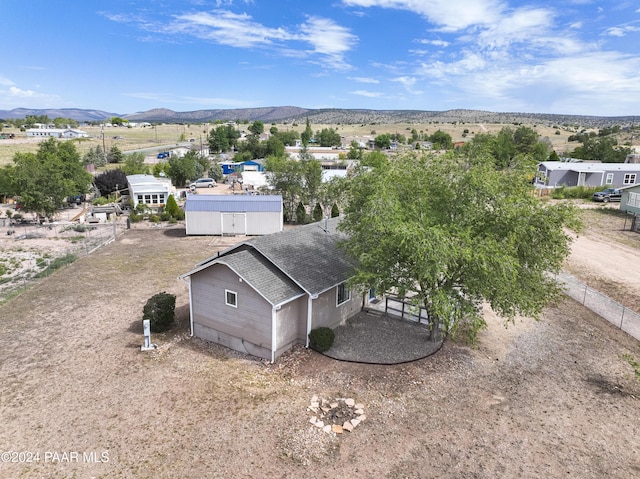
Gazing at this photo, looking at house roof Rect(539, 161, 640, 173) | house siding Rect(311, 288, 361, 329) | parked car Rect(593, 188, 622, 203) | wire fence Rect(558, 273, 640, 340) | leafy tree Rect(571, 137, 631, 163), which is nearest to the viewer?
house siding Rect(311, 288, 361, 329)

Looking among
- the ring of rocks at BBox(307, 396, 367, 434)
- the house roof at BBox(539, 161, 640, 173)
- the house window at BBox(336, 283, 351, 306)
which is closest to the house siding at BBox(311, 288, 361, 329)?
the house window at BBox(336, 283, 351, 306)

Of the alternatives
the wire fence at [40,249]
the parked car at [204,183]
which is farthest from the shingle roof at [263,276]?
the parked car at [204,183]

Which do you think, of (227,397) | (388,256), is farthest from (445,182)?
(227,397)

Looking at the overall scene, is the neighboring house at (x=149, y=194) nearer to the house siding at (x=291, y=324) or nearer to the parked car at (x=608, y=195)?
the house siding at (x=291, y=324)

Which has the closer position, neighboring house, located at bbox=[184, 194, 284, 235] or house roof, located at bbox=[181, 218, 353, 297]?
house roof, located at bbox=[181, 218, 353, 297]

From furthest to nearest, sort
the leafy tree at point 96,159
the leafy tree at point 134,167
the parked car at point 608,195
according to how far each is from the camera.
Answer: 1. the leafy tree at point 96,159
2. the leafy tree at point 134,167
3. the parked car at point 608,195

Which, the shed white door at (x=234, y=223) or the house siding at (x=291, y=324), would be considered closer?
the house siding at (x=291, y=324)

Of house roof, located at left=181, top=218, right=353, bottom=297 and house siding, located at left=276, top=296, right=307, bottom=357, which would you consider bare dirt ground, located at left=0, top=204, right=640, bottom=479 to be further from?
house roof, located at left=181, top=218, right=353, bottom=297
